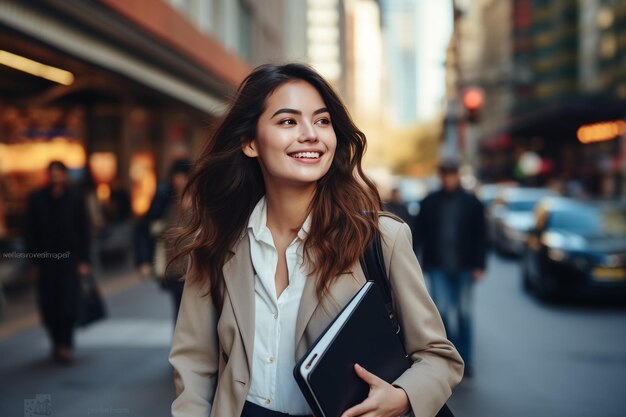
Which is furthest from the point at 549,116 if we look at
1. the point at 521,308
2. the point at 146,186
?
the point at 521,308

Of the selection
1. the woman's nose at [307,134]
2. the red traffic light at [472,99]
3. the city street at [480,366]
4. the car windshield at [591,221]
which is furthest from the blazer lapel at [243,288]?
the red traffic light at [472,99]

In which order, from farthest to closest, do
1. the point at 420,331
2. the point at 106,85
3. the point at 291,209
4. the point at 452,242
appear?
1. the point at 106,85
2. the point at 452,242
3. the point at 291,209
4. the point at 420,331

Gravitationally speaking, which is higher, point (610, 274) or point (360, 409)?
point (360, 409)

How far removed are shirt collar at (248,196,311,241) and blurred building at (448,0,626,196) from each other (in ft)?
55.2

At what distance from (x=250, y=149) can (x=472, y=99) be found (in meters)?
12.8

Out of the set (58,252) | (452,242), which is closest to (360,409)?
(452,242)

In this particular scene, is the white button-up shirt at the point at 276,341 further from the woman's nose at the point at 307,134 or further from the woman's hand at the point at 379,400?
the woman's nose at the point at 307,134

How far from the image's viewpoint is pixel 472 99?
14.7m

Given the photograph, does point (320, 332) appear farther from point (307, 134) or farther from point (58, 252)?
point (58, 252)

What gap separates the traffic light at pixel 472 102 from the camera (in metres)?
14.6

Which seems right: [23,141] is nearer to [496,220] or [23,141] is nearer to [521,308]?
[521,308]

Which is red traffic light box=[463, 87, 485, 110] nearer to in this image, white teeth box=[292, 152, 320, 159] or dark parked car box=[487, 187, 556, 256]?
dark parked car box=[487, 187, 556, 256]

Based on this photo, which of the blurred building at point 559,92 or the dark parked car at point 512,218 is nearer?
the dark parked car at point 512,218

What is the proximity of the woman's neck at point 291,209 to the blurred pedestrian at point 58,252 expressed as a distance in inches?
229
